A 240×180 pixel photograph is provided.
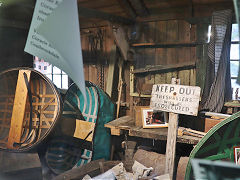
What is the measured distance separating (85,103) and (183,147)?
4.81 feet

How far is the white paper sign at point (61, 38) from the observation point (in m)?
0.99

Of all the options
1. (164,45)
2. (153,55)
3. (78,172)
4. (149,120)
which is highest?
(164,45)

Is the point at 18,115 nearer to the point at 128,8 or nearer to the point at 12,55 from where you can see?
the point at 12,55

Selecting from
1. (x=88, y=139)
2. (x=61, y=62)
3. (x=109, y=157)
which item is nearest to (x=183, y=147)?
(x=109, y=157)

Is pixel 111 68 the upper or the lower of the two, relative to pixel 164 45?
lower

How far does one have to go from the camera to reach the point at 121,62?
3.62m

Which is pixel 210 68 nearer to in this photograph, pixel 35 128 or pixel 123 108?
pixel 123 108

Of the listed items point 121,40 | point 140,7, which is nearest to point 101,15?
point 121,40

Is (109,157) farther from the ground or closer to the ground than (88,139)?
closer to the ground

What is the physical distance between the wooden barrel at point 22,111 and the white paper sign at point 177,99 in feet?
3.64

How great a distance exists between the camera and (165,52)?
11.1ft

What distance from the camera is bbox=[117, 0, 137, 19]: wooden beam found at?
3.32m

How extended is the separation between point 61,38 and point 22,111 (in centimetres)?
174

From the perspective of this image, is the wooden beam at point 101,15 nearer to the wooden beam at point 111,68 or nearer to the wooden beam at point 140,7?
the wooden beam at point 140,7
